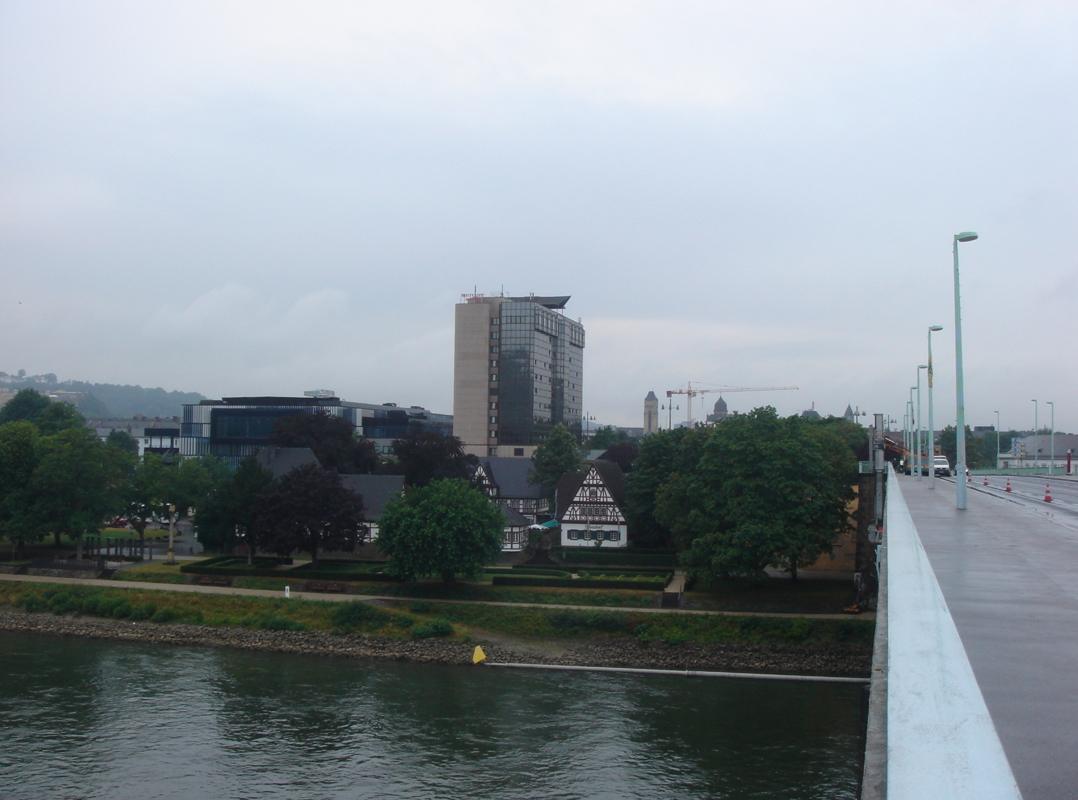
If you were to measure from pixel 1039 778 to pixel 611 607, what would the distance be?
33705mm

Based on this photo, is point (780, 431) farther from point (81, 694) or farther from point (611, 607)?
point (81, 694)

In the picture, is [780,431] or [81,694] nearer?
[81,694]

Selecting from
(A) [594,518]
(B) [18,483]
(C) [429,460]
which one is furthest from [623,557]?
(B) [18,483]

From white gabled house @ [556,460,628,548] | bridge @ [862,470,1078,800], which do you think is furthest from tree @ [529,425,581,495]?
bridge @ [862,470,1078,800]

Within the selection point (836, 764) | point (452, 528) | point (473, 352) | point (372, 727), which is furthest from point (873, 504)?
point (473, 352)

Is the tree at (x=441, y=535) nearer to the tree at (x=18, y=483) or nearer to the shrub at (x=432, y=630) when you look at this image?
the shrub at (x=432, y=630)

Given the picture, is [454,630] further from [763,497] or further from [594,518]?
[594,518]

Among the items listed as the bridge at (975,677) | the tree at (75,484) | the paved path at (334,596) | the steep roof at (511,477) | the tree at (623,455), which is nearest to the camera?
the bridge at (975,677)

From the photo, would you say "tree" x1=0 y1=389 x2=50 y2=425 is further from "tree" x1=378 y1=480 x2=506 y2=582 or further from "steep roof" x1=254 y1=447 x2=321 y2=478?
"tree" x1=378 y1=480 x2=506 y2=582

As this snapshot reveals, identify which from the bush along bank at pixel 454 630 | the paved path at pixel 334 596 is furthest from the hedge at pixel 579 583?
the bush along bank at pixel 454 630

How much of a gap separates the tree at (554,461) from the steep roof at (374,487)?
14.1m

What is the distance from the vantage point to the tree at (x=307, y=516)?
4366cm

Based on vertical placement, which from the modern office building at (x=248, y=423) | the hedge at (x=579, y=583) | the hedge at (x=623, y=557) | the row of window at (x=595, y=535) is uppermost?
the modern office building at (x=248, y=423)

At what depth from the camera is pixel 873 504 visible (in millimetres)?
41281
